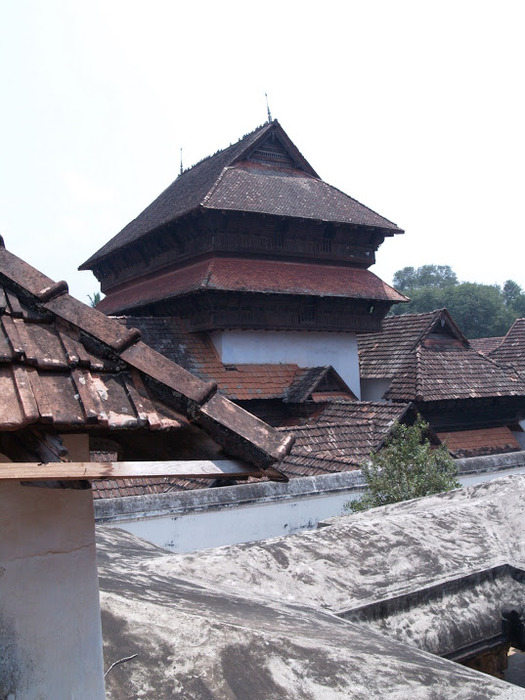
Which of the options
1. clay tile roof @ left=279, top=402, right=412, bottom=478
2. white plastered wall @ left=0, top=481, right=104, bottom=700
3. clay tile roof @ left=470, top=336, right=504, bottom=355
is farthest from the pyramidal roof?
clay tile roof @ left=470, top=336, right=504, bottom=355

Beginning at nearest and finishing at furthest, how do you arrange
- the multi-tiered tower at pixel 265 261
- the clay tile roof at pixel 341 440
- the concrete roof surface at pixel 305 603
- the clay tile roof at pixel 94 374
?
the clay tile roof at pixel 94 374
the concrete roof surface at pixel 305 603
the clay tile roof at pixel 341 440
the multi-tiered tower at pixel 265 261

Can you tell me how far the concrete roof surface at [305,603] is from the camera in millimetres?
2826

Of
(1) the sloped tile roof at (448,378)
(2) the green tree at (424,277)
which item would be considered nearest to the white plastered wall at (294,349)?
(1) the sloped tile roof at (448,378)

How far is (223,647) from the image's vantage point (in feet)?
9.68

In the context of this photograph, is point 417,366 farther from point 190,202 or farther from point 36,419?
point 36,419

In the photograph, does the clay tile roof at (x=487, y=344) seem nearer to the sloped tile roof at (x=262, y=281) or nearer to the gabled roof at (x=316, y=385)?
the sloped tile roof at (x=262, y=281)

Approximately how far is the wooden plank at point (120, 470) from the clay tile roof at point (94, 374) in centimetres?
7

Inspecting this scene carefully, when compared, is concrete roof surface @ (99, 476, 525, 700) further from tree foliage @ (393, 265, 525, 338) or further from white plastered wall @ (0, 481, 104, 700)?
tree foliage @ (393, 265, 525, 338)

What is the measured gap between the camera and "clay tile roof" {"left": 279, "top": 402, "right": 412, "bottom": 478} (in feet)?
34.7

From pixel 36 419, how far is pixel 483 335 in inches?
2331

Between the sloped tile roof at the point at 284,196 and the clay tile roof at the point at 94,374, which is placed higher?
the sloped tile roof at the point at 284,196

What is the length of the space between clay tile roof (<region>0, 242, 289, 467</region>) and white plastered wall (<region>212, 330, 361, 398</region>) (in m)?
13.2

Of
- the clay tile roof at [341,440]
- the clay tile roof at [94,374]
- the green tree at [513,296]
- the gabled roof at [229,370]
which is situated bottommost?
the clay tile roof at [341,440]

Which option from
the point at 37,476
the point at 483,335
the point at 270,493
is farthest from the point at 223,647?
the point at 483,335
